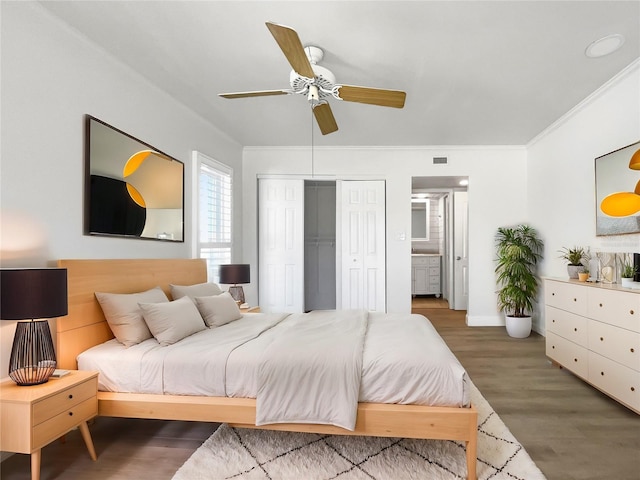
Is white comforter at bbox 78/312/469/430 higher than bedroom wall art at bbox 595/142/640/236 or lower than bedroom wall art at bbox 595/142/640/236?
lower

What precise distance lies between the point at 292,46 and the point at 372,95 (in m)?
0.81

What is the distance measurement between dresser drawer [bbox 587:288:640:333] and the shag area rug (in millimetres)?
1199

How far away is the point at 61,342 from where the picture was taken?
2385 mm

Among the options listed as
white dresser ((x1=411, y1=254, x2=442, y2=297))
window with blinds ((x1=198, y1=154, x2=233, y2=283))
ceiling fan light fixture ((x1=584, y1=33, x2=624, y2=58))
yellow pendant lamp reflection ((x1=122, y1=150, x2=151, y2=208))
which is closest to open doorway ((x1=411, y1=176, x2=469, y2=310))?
white dresser ((x1=411, y1=254, x2=442, y2=297))

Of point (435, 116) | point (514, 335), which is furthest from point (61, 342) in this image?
point (514, 335)

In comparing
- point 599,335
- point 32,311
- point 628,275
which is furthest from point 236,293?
point 628,275

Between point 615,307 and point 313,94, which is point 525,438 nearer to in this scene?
point 615,307

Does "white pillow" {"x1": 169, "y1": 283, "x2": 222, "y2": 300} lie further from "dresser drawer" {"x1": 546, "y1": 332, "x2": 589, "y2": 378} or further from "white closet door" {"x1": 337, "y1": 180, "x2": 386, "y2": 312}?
"dresser drawer" {"x1": 546, "y1": 332, "x2": 589, "y2": 378}

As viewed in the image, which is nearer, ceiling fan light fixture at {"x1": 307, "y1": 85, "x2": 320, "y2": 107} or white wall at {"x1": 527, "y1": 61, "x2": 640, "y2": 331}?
ceiling fan light fixture at {"x1": 307, "y1": 85, "x2": 320, "y2": 107}

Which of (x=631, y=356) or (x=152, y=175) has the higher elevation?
(x=152, y=175)

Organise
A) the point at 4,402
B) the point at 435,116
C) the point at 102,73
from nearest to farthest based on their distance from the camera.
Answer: the point at 4,402 < the point at 102,73 < the point at 435,116

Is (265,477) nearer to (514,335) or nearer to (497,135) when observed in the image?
(514,335)

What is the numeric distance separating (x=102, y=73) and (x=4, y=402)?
2.30 meters

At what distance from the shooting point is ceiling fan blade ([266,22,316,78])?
196 centimetres
